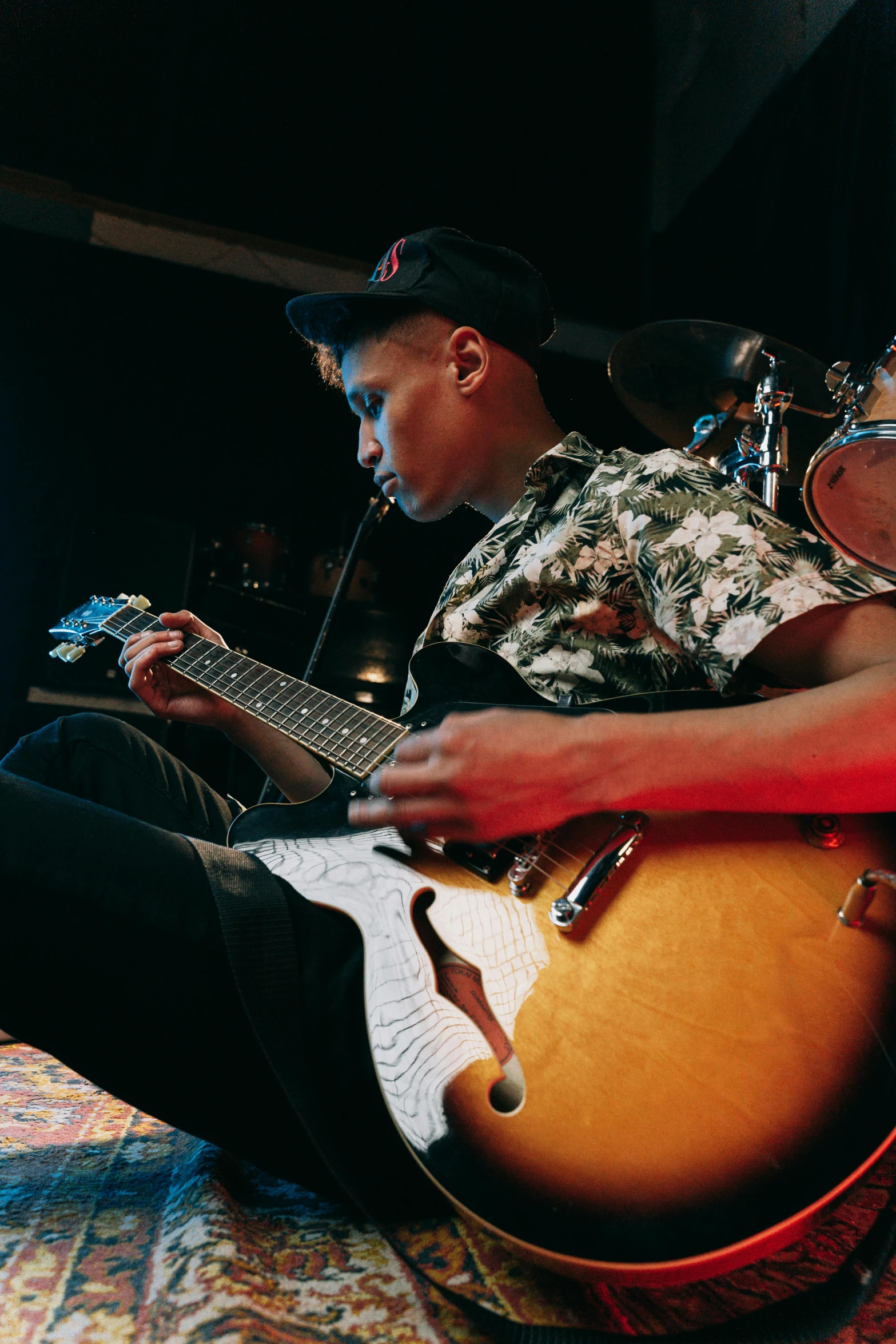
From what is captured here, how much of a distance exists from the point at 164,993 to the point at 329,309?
1098 mm

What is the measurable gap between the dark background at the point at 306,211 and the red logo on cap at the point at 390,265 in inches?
71.7

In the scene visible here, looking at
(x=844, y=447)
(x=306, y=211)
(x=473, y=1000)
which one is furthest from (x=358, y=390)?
(x=306, y=211)

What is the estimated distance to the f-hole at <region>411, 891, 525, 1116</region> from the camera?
63 centimetres

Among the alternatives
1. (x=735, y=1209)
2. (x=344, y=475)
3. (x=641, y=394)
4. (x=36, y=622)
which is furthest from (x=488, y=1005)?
(x=344, y=475)

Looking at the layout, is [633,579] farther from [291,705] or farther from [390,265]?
[390,265]

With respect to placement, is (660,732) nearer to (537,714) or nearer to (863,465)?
(537,714)

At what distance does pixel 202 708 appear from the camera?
1500 mm

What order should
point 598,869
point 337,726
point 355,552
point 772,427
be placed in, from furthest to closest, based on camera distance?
point 355,552 → point 772,427 → point 337,726 → point 598,869

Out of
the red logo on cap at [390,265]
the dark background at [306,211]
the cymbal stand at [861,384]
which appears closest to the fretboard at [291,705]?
the red logo on cap at [390,265]

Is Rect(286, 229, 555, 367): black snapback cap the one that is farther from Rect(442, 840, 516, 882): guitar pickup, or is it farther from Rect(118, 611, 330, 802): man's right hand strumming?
Rect(442, 840, 516, 882): guitar pickup

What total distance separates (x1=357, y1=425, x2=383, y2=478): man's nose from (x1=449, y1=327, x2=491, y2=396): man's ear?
0.53ft

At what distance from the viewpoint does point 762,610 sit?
0.80m

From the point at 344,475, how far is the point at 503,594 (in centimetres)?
347

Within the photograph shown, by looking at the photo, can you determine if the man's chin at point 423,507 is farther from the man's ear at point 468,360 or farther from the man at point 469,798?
the man at point 469,798
